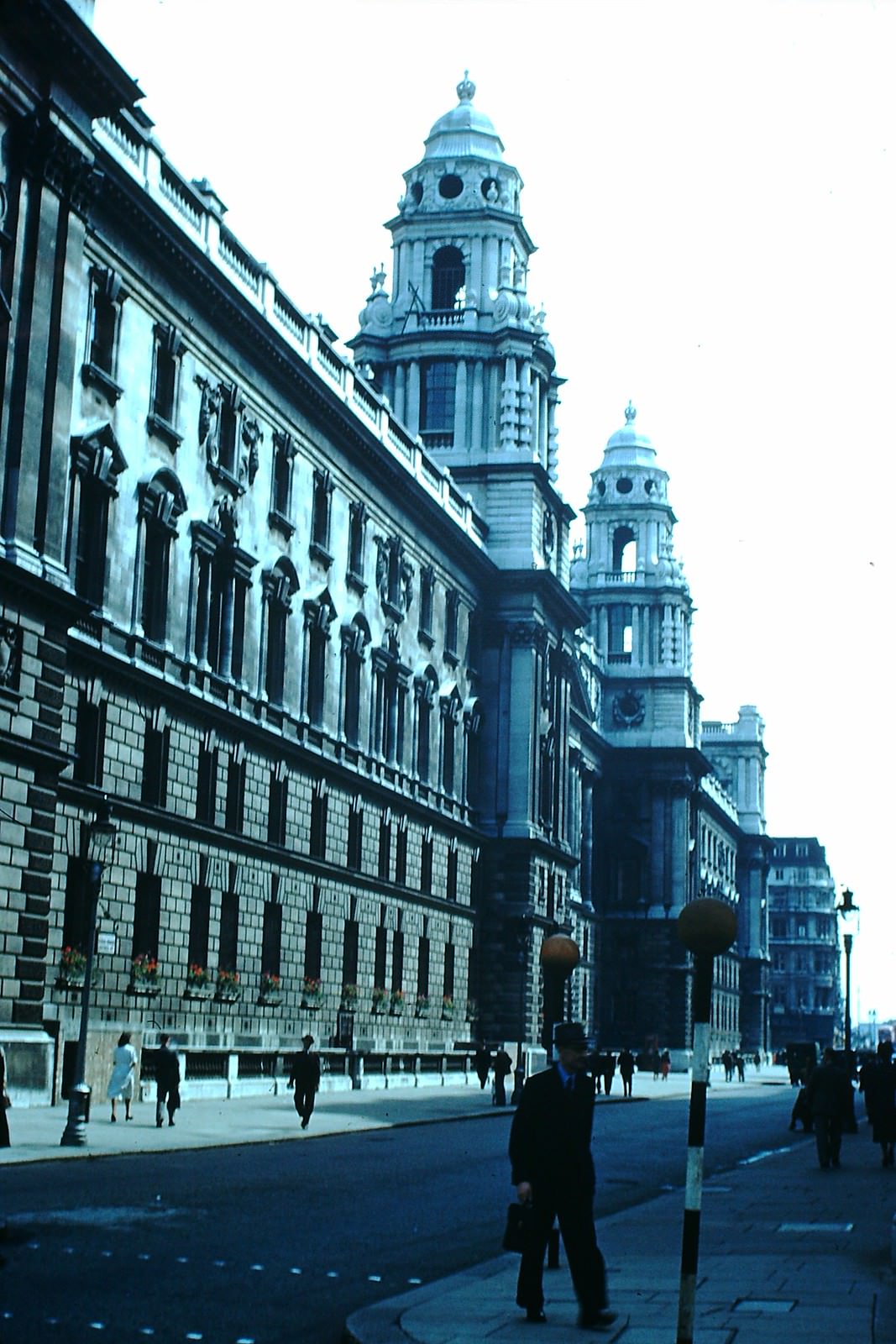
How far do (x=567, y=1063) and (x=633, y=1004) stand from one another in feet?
333

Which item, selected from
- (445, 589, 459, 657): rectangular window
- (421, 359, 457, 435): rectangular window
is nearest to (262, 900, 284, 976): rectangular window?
(445, 589, 459, 657): rectangular window

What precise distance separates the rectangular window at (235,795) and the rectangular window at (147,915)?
16.2 feet

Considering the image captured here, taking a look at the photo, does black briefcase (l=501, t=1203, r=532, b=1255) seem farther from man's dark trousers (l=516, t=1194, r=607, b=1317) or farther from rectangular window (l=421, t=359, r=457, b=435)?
rectangular window (l=421, t=359, r=457, b=435)

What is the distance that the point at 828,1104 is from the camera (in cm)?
2873

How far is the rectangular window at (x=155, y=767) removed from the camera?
145ft

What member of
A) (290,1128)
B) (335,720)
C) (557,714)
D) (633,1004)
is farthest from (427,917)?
(633,1004)

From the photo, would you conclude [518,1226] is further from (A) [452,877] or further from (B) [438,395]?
(B) [438,395]

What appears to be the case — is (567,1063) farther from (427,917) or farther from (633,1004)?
(633,1004)

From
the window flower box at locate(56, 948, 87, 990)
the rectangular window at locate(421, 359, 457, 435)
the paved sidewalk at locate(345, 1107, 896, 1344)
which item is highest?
the rectangular window at locate(421, 359, 457, 435)

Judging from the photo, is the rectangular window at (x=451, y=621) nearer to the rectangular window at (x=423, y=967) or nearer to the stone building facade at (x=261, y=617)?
Result: the stone building facade at (x=261, y=617)

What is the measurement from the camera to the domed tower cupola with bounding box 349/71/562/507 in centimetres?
7950

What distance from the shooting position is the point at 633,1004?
113 metres

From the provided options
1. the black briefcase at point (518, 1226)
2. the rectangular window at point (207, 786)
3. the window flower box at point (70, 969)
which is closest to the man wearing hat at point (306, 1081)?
the window flower box at point (70, 969)

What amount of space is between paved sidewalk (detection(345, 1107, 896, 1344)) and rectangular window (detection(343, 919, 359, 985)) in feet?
120
